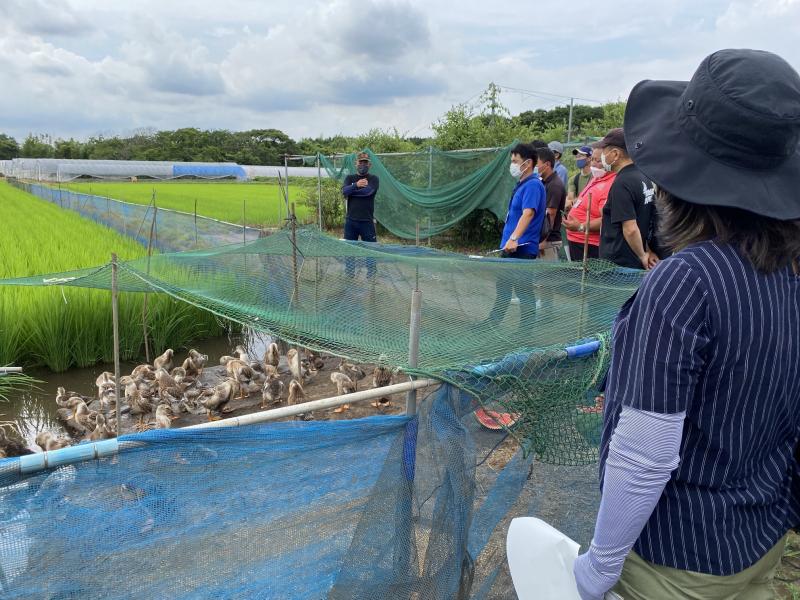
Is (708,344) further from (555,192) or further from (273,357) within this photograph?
(273,357)

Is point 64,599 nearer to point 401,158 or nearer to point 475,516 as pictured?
point 475,516

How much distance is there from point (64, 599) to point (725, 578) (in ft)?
4.66

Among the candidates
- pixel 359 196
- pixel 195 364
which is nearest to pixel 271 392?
pixel 195 364

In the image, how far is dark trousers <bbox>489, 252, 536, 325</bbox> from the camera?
376 cm

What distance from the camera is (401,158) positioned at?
12.4 m

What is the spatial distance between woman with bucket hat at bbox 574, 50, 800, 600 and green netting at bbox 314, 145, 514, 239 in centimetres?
882

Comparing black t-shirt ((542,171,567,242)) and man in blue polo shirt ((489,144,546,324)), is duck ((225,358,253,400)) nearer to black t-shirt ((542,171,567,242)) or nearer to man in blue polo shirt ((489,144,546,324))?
man in blue polo shirt ((489,144,546,324))

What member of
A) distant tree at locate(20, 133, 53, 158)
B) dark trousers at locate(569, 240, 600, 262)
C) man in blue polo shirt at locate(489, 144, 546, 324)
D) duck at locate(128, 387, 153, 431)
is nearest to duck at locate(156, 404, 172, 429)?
duck at locate(128, 387, 153, 431)

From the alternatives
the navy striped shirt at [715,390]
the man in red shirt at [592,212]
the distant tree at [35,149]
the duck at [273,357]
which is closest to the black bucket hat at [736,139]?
the navy striped shirt at [715,390]

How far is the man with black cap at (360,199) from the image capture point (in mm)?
8078

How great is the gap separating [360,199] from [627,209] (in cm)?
491

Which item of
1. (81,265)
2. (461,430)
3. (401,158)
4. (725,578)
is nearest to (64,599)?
(461,430)

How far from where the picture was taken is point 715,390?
1097 mm

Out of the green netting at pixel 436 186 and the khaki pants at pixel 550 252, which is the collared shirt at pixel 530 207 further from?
the green netting at pixel 436 186
